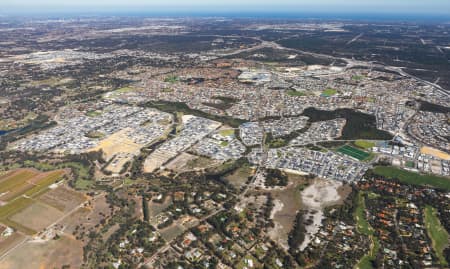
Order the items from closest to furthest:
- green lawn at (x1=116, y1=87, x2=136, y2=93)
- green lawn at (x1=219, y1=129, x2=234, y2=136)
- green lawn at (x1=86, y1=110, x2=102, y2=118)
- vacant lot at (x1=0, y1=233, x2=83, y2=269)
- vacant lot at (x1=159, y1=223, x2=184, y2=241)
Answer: vacant lot at (x1=0, y1=233, x2=83, y2=269), vacant lot at (x1=159, y1=223, x2=184, y2=241), green lawn at (x1=219, y1=129, x2=234, y2=136), green lawn at (x1=86, y1=110, x2=102, y2=118), green lawn at (x1=116, y1=87, x2=136, y2=93)

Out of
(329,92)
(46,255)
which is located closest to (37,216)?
(46,255)

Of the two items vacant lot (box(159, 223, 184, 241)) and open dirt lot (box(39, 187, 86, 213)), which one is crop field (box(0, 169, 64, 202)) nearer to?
open dirt lot (box(39, 187, 86, 213))

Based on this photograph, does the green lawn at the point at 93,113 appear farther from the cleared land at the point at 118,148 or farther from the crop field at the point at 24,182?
the crop field at the point at 24,182

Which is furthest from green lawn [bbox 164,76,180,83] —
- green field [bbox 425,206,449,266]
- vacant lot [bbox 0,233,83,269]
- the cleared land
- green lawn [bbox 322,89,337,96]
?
green field [bbox 425,206,449,266]

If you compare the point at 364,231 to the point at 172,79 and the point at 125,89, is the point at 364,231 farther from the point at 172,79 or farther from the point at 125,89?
the point at 172,79

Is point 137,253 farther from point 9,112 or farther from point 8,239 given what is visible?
point 9,112

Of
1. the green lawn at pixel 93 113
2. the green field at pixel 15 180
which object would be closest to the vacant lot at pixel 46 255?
the green field at pixel 15 180

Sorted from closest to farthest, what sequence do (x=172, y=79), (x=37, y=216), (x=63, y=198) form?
(x=37, y=216) → (x=63, y=198) → (x=172, y=79)

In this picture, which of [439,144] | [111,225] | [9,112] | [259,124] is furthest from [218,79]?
[111,225]
